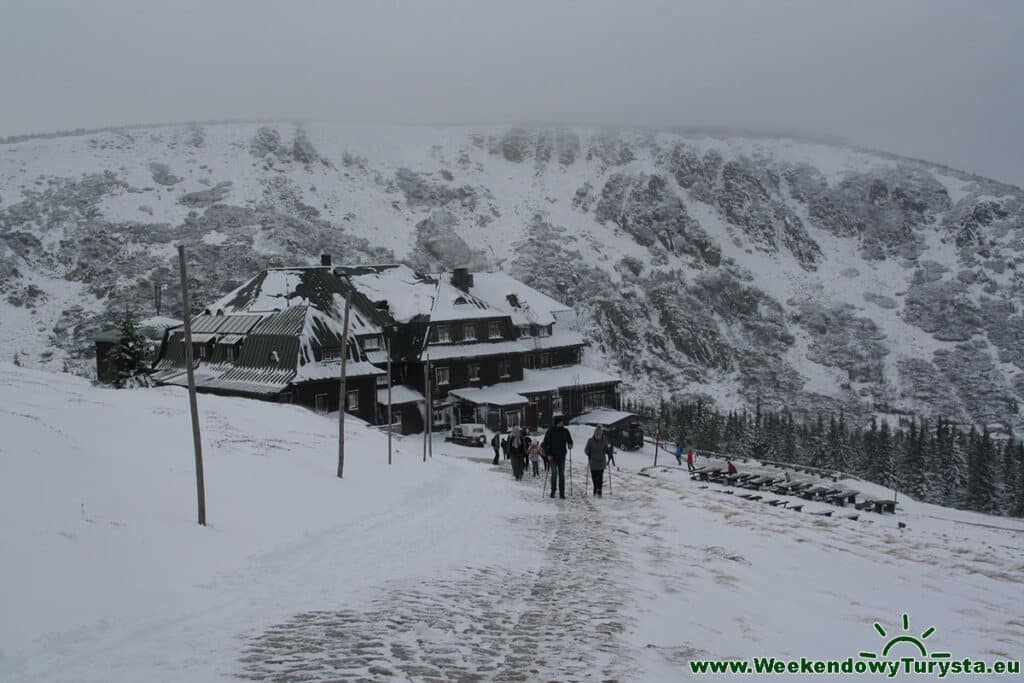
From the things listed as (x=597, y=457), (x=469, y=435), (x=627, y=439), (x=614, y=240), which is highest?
(x=614, y=240)

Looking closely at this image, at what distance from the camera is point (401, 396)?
5494cm

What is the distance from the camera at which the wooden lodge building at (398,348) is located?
48.4 meters

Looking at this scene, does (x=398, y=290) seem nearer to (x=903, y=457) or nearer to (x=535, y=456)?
(x=535, y=456)

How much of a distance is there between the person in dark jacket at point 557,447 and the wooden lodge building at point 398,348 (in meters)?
28.9

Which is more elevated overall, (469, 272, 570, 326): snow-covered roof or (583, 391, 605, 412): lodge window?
(469, 272, 570, 326): snow-covered roof

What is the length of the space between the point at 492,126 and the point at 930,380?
10152 cm

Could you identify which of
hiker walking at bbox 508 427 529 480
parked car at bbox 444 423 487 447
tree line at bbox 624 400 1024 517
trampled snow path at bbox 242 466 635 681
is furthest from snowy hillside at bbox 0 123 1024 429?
trampled snow path at bbox 242 466 635 681

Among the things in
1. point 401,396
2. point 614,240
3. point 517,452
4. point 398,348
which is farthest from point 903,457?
point 614,240

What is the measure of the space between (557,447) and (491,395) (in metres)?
37.3

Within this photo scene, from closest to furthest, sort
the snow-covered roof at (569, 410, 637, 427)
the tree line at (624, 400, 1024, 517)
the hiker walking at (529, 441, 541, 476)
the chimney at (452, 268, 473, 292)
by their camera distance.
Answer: the hiker walking at (529, 441, 541, 476) → the snow-covered roof at (569, 410, 637, 427) → the chimney at (452, 268, 473, 292) → the tree line at (624, 400, 1024, 517)

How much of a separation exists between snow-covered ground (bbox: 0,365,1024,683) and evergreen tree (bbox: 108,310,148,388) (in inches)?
895

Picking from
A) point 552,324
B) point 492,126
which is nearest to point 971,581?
point 552,324

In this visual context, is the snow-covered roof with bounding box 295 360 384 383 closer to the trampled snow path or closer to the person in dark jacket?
the person in dark jacket

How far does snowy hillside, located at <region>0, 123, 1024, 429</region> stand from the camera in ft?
299
